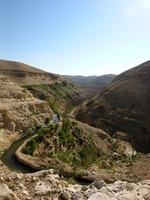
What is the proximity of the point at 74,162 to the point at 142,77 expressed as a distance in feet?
122

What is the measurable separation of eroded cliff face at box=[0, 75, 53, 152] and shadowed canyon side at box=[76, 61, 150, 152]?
1294 centimetres

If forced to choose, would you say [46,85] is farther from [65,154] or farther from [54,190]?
[54,190]

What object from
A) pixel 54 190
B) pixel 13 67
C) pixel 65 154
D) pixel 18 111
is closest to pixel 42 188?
pixel 54 190

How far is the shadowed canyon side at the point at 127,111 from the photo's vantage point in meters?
34.8

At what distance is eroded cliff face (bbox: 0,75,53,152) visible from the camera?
2145 cm

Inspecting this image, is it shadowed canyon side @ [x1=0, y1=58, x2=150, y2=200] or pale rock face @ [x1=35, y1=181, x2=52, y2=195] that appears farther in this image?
shadowed canyon side @ [x1=0, y1=58, x2=150, y2=200]

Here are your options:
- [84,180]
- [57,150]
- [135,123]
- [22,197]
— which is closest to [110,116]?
[135,123]

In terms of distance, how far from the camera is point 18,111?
23.5 meters

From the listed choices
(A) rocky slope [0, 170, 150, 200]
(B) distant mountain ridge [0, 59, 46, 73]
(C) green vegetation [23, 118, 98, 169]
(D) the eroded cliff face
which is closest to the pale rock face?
(A) rocky slope [0, 170, 150, 200]

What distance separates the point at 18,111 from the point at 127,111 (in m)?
23.2

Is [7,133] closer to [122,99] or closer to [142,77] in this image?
[122,99]

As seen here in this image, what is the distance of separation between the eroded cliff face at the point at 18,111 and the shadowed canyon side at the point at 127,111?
12.9 meters

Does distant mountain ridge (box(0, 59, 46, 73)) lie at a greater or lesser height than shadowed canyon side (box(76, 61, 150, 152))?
greater

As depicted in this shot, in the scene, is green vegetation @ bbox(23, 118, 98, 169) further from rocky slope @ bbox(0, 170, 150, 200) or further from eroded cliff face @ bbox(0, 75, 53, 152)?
rocky slope @ bbox(0, 170, 150, 200)
